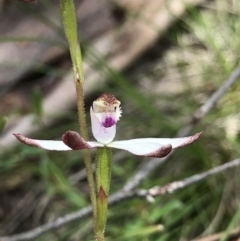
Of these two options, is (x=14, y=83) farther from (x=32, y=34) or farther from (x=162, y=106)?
(x=162, y=106)

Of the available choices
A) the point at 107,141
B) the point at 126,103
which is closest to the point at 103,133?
the point at 107,141

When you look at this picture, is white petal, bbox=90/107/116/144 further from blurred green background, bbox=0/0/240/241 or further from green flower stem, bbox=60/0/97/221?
blurred green background, bbox=0/0/240/241

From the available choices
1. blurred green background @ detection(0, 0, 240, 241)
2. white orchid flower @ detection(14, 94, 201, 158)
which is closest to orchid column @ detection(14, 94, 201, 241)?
white orchid flower @ detection(14, 94, 201, 158)

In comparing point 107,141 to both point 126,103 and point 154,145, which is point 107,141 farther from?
point 126,103

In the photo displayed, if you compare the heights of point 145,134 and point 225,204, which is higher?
point 145,134

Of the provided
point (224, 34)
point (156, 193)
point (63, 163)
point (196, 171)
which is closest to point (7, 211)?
point (63, 163)

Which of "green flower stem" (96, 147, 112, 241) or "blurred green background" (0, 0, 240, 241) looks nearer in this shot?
"green flower stem" (96, 147, 112, 241)
